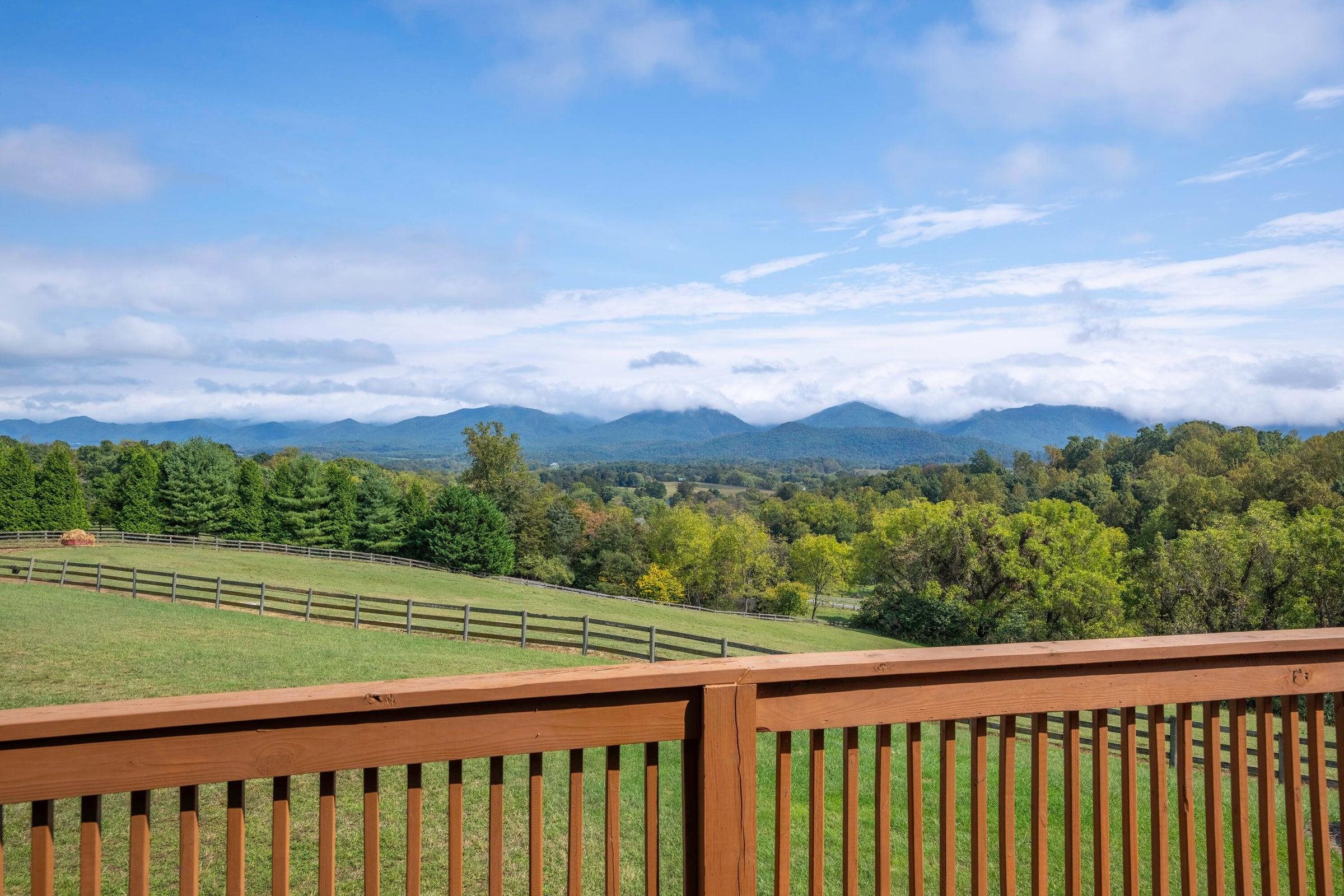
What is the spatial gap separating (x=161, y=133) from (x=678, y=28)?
12.7m

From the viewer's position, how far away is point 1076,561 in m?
33.8

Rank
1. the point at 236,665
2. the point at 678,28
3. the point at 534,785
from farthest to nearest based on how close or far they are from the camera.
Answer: the point at 236,665
the point at 678,28
the point at 534,785

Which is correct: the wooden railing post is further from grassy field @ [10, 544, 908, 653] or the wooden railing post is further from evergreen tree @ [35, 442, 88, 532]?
evergreen tree @ [35, 442, 88, 532]

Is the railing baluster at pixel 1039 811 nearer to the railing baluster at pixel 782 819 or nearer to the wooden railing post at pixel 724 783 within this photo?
the railing baluster at pixel 782 819

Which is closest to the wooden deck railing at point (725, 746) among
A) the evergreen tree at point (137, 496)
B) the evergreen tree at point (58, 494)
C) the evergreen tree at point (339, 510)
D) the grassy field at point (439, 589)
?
the grassy field at point (439, 589)

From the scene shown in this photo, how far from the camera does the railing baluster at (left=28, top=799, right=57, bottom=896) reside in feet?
4.94

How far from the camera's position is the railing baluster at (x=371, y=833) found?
1.65 meters

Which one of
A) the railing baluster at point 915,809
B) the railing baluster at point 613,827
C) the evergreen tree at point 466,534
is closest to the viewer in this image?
the railing baluster at point 613,827

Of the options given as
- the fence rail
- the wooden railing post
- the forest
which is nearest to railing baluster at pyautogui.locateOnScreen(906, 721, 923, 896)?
the wooden railing post

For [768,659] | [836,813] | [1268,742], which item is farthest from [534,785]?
[836,813]

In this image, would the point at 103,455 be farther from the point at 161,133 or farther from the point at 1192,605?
the point at 1192,605

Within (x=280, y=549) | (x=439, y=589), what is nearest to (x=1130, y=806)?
(x=439, y=589)

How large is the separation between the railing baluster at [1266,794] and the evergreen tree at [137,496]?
55548 millimetres

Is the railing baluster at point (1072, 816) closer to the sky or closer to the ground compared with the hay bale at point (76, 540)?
closer to the sky
